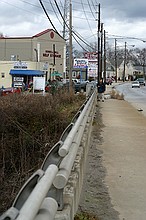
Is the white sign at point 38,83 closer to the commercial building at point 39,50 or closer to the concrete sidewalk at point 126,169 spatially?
the concrete sidewalk at point 126,169

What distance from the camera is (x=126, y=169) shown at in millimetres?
8234

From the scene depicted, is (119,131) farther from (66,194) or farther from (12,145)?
(66,194)

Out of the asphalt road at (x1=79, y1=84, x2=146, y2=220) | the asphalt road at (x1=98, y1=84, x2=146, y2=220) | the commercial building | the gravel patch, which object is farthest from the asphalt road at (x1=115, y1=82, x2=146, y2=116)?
the gravel patch

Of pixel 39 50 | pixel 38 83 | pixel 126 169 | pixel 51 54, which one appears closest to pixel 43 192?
pixel 126 169

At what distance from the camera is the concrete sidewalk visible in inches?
228

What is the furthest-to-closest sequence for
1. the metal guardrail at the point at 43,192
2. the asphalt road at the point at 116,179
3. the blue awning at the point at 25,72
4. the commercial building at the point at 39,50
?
the commercial building at the point at 39,50 → the blue awning at the point at 25,72 → the asphalt road at the point at 116,179 → the metal guardrail at the point at 43,192

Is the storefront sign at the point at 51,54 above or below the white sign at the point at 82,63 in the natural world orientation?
above

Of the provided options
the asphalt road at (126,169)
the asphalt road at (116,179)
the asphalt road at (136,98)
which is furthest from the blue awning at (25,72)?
the asphalt road at (116,179)

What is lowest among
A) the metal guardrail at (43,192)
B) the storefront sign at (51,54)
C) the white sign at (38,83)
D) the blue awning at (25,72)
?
the metal guardrail at (43,192)

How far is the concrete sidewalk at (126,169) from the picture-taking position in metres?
5.78

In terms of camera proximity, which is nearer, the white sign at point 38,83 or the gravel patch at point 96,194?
the gravel patch at point 96,194

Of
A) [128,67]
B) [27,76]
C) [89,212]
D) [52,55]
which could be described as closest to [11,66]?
[27,76]

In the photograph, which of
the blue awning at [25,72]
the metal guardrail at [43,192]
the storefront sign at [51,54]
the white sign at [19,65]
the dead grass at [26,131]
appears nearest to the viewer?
the metal guardrail at [43,192]

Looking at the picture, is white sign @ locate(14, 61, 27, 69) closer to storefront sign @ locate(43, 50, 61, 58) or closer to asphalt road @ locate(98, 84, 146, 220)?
storefront sign @ locate(43, 50, 61, 58)
